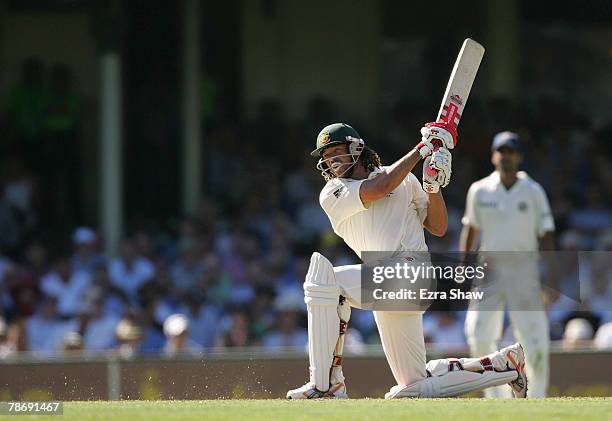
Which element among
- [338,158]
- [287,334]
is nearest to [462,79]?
[338,158]

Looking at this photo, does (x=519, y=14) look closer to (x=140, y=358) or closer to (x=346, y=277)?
(x=140, y=358)

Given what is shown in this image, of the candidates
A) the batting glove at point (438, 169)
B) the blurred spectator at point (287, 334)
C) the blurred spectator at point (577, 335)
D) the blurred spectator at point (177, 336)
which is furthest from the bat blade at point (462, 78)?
the blurred spectator at point (287, 334)

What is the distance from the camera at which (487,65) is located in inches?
556

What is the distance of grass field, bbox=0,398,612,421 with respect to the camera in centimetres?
562

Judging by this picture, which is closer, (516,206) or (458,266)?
(458,266)

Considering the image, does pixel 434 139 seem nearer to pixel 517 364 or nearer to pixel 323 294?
pixel 323 294

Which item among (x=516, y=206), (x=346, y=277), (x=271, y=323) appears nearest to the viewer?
(x=346, y=277)

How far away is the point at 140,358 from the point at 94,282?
2626mm

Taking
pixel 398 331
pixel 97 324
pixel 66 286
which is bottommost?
pixel 398 331

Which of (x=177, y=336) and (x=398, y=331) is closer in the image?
(x=398, y=331)

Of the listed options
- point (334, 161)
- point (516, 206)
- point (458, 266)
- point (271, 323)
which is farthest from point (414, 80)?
point (334, 161)

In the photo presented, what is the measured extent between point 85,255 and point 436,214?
608 cm

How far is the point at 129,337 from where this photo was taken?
1084cm

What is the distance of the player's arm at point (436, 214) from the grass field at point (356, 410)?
2.81 feet
